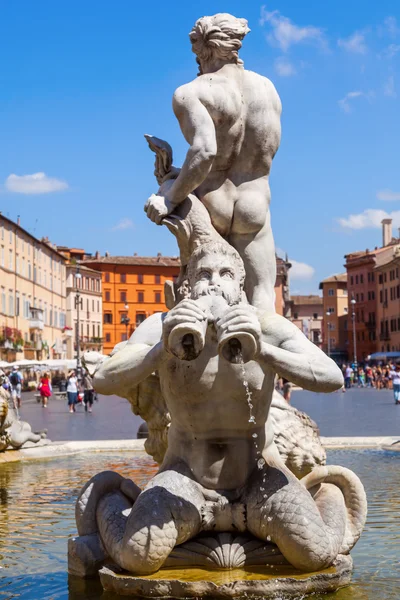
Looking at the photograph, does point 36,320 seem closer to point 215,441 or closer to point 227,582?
point 215,441

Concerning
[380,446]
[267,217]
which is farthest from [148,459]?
[267,217]

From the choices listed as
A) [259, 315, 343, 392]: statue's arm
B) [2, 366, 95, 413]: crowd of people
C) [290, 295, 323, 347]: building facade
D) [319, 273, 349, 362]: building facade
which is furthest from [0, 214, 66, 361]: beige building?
[290, 295, 323, 347]: building facade

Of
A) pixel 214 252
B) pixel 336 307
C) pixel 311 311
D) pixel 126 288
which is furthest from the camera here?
pixel 311 311

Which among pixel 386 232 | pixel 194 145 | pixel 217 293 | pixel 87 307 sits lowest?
pixel 217 293

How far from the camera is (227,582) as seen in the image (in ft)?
14.1

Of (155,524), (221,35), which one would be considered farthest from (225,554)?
(221,35)

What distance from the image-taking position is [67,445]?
13523mm

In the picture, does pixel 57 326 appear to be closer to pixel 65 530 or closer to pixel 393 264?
pixel 393 264

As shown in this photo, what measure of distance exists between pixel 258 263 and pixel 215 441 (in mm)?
1825

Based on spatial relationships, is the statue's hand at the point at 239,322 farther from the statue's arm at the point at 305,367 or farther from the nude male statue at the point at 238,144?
the nude male statue at the point at 238,144

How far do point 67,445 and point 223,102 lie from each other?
829 centimetres

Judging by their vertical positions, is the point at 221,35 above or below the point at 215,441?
above

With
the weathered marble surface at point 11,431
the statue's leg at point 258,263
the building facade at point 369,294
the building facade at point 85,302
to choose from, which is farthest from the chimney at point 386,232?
the statue's leg at point 258,263

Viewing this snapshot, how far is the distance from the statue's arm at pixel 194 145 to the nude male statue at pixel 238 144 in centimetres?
6
